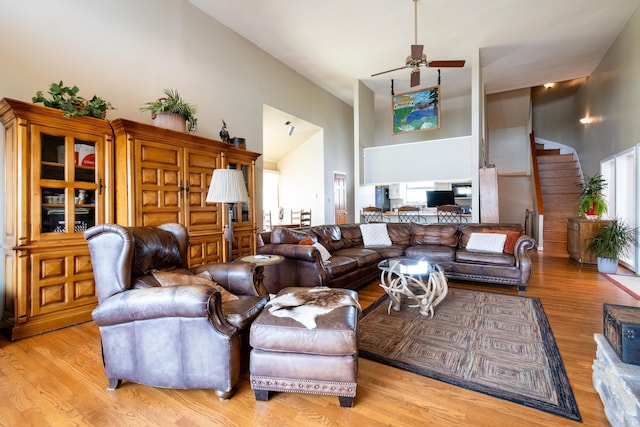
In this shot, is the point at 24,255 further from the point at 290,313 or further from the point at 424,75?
the point at 424,75

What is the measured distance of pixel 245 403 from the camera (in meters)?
1.69

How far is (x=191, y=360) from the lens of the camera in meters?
1.68

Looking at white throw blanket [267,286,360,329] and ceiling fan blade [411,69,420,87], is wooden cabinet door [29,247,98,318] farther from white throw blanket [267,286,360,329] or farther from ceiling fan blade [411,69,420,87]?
ceiling fan blade [411,69,420,87]

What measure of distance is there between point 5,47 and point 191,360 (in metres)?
3.38

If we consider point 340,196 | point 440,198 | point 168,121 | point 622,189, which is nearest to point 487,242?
point 440,198

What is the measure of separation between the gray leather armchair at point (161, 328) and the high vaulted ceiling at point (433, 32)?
166 inches

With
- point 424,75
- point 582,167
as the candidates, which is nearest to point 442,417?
point 424,75

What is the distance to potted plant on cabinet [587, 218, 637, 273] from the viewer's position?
4.62 metres

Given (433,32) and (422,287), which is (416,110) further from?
(422,287)

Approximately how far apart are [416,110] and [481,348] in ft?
18.3

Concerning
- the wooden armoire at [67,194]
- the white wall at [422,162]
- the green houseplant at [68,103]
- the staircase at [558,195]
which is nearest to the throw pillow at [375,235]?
the white wall at [422,162]

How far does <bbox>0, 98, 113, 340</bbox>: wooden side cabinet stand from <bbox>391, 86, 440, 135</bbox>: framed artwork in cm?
566

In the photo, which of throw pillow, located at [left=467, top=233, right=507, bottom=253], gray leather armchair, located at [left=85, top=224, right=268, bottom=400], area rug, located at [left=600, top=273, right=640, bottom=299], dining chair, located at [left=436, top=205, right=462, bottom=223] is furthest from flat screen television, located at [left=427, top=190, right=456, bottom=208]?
gray leather armchair, located at [left=85, top=224, right=268, bottom=400]

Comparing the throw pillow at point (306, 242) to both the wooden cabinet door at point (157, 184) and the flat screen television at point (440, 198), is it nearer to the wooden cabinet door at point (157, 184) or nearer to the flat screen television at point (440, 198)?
the wooden cabinet door at point (157, 184)
